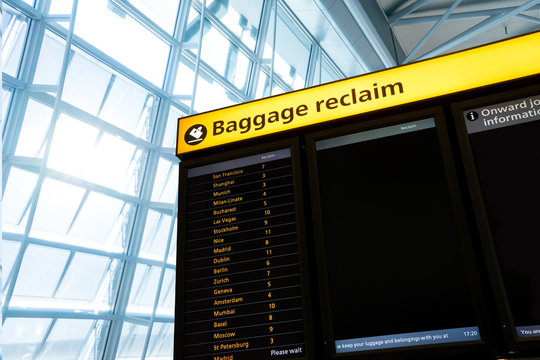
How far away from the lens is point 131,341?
11203mm

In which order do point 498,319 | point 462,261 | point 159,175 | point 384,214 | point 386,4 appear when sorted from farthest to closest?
point 386,4, point 159,175, point 384,214, point 462,261, point 498,319

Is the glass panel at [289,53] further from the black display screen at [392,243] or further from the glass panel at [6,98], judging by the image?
the black display screen at [392,243]

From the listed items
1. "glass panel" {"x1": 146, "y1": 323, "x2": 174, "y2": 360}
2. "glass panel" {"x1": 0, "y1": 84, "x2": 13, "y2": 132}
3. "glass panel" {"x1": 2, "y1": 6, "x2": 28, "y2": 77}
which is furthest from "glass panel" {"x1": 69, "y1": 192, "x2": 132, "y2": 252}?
"glass panel" {"x1": 146, "y1": 323, "x2": 174, "y2": 360}

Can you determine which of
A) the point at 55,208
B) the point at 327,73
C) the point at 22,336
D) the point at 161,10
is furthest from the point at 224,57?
the point at 22,336

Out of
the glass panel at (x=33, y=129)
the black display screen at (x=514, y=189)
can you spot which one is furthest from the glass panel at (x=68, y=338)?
the black display screen at (x=514, y=189)

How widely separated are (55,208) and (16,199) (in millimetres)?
852

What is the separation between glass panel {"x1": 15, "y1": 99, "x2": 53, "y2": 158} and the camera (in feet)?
26.4

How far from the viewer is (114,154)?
9672 millimetres

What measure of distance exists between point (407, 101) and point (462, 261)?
858 mm

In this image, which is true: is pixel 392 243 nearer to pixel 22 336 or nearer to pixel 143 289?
pixel 22 336

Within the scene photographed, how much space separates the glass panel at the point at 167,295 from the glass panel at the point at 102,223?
1.96 meters

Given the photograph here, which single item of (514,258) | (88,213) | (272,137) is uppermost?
(88,213)

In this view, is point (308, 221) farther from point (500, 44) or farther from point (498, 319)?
point (500, 44)

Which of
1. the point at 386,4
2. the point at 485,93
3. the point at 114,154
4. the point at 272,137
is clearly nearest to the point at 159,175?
the point at 114,154
